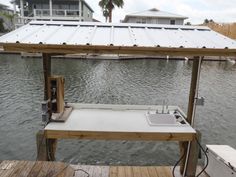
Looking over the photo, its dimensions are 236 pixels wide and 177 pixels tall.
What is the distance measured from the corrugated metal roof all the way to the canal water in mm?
3585

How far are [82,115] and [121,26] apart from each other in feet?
5.94

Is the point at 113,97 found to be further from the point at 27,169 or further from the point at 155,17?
the point at 155,17

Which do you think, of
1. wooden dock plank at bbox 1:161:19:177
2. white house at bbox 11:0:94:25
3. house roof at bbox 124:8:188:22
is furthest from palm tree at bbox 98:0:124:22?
wooden dock plank at bbox 1:161:19:177

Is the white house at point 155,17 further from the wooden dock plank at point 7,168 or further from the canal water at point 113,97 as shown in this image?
the wooden dock plank at point 7,168

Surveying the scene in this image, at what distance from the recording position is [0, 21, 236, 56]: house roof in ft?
9.23

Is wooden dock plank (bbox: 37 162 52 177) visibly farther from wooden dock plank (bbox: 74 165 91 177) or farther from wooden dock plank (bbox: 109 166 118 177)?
wooden dock plank (bbox: 109 166 118 177)

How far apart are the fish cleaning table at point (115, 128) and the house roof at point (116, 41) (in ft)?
4.12

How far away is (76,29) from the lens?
3.69 metres

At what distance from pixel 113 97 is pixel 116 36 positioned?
7.87 meters

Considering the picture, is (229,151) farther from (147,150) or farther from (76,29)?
(76,29)

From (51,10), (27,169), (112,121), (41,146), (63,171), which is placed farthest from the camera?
(51,10)

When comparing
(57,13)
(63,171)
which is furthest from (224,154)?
(57,13)

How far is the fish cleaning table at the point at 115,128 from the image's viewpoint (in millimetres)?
3387

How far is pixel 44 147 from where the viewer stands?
3480 mm
